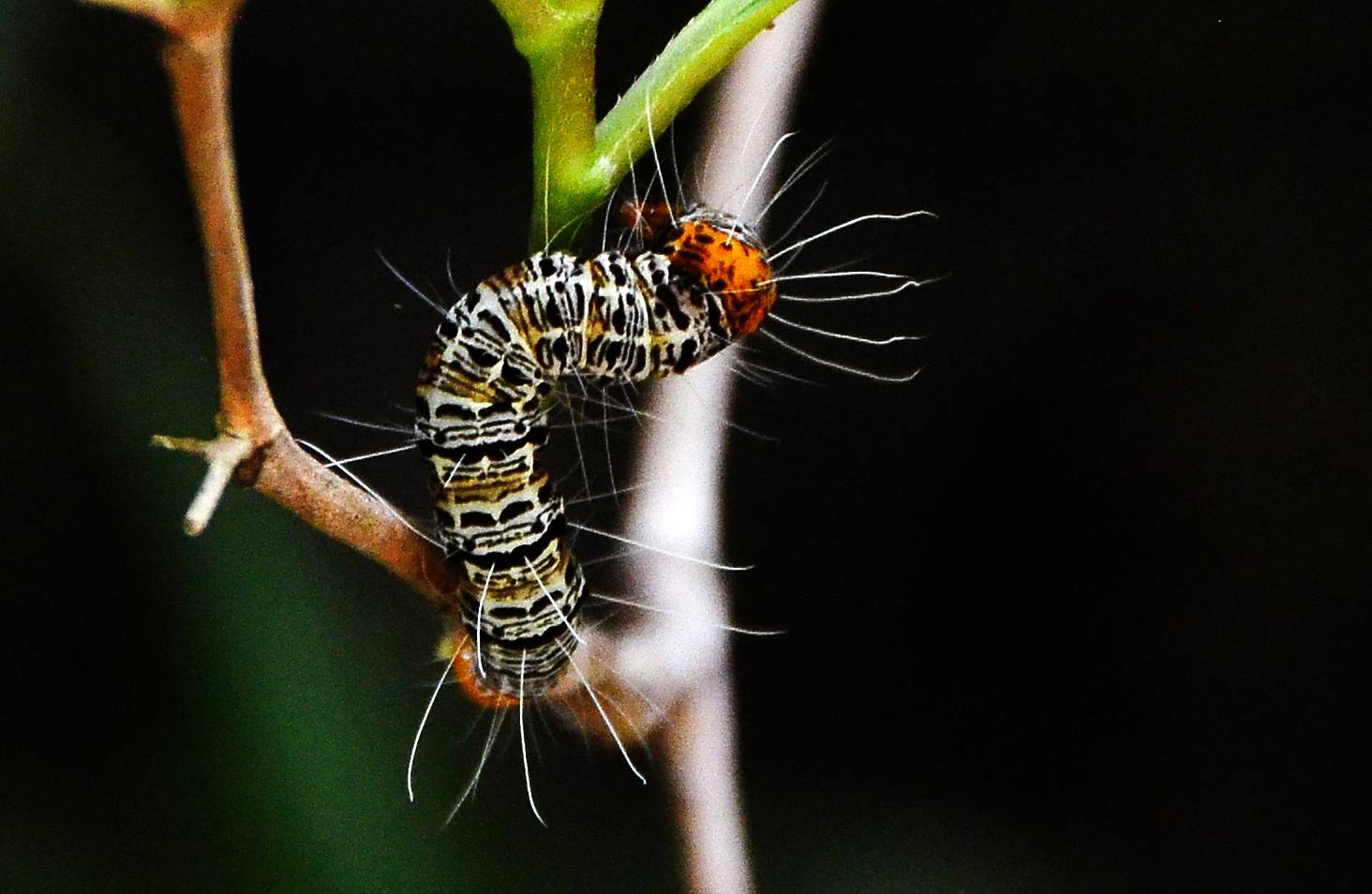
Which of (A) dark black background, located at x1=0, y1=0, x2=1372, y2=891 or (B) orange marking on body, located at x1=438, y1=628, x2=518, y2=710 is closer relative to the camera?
(B) orange marking on body, located at x1=438, y1=628, x2=518, y2=710

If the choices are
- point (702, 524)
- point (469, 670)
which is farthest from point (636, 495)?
point (469, 670)

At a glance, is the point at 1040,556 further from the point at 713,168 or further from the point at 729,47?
the point at 729,47

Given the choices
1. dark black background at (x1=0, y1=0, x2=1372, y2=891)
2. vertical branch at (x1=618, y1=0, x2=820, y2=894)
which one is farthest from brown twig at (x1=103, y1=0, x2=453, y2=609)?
dark black background at (x1=0, y1=0, x2=1372, y2=891)

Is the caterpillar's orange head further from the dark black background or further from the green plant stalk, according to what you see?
the dark black background

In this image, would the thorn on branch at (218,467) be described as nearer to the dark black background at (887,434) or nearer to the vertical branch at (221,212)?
the vertical branch at (221,212)

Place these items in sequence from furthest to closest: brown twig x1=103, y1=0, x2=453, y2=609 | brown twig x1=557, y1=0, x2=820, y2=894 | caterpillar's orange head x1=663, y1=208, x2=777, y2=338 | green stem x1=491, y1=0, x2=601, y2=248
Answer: brown twig x1=557, y1=0, x2=820, y2=894 < caterpillar's orange head x1=663, y1=208, x2=777, y2=338 < green stem x1=491, y1=0, x2=601, y2=248 < brown twig x1=103, y1=0, x2=453, y2=609

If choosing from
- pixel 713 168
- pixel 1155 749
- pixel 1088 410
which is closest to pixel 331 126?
pixel 713 168
